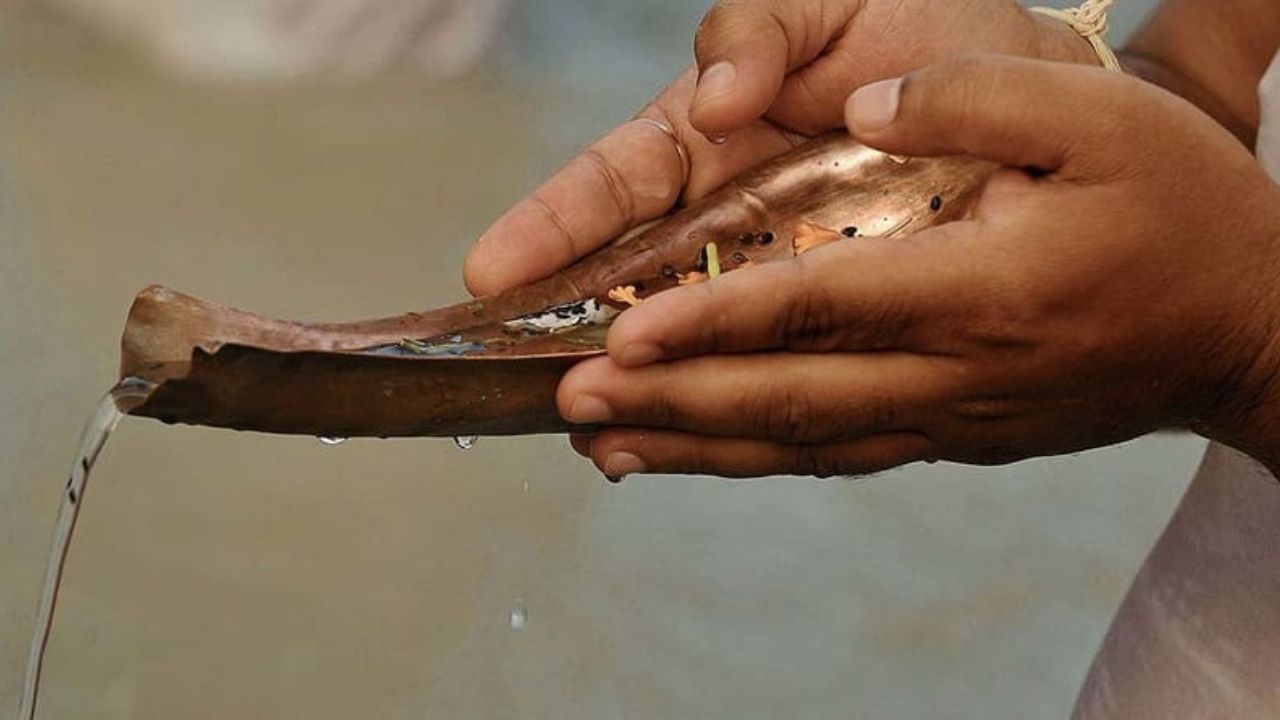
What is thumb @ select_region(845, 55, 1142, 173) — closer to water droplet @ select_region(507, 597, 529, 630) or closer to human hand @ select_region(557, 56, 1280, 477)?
human hand @ select_region(557, 56, 1280, 477)

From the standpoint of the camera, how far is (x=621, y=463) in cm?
76

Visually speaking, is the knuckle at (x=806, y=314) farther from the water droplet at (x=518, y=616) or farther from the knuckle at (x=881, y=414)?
the water droplet at (x=518, y=616)

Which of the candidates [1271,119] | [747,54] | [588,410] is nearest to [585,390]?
[588,410]

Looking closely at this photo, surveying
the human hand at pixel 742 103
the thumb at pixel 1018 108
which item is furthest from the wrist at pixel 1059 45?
the thumb at pixel 1018 108

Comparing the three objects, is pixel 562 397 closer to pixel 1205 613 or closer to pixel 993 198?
pixel 993 198

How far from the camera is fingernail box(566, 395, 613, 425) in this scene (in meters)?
0.70

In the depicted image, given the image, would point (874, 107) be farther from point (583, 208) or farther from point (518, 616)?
point (518, 616)

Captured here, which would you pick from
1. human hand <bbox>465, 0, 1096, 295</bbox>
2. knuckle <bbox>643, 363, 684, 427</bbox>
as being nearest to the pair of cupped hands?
knuckle <bbox>643, 363, 684, 427</bbox>

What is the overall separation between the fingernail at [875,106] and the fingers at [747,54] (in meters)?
0.09

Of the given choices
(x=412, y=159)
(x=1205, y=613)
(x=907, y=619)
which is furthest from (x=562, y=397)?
(x=412, y=159)

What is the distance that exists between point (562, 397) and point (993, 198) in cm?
20

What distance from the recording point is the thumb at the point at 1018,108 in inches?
26.8

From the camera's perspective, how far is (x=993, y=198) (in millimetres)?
717

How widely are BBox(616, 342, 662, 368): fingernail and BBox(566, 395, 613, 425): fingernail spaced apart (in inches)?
0.8
